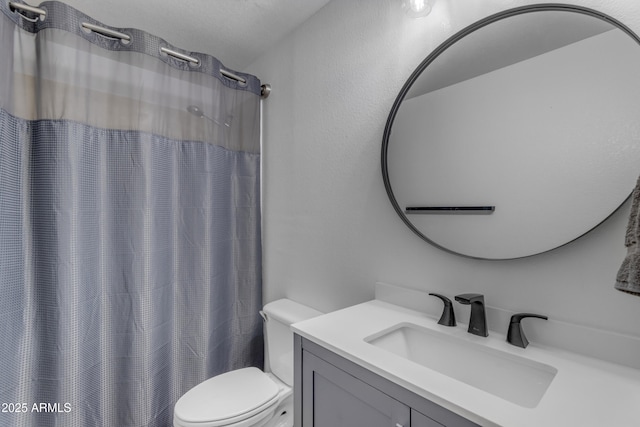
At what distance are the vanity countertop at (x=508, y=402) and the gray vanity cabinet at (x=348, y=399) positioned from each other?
0.03 meters

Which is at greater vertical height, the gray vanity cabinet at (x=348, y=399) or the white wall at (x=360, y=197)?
the white wall at (x=360, y=197)

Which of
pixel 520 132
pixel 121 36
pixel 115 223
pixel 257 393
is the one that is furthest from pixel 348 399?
pixel 121 36

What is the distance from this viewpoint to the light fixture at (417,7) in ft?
3.45

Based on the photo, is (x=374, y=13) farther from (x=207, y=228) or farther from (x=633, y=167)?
(x=207, y=228)

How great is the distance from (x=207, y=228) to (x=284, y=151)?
0.65m

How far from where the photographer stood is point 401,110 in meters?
1.17

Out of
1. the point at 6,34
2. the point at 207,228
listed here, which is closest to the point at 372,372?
the point at 207,228

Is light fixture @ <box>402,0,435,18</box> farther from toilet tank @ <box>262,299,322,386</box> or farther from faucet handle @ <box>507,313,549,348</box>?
toilet tank @ <box>262,299,322,386</box>

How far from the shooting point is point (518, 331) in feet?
2.74

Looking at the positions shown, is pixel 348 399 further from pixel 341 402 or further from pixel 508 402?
pixel 508 402

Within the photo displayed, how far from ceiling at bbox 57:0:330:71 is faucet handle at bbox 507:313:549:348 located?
1.62 m

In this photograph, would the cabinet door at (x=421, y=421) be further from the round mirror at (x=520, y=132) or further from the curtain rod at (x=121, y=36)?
the curtain rod at (x=121, y=36)

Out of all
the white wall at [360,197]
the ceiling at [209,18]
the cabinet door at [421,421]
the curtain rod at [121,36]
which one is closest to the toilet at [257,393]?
the white wall at [360,197]

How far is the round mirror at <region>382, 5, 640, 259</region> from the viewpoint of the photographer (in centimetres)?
75
